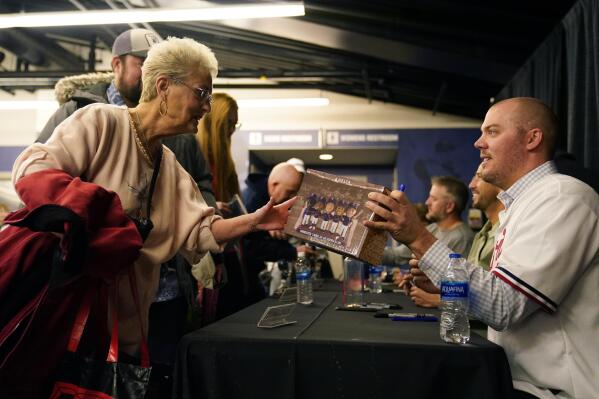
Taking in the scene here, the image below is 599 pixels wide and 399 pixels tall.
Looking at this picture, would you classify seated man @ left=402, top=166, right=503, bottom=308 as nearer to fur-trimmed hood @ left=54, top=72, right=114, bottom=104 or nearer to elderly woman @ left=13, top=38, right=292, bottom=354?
elderly woman @ left=13, top=38, right=292, bottom=354

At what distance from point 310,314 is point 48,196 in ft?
3.64

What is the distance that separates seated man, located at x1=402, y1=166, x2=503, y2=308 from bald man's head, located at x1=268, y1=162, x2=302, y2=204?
3.43 ft

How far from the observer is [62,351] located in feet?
4.08

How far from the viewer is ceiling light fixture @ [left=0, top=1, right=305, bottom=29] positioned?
4.14 metres

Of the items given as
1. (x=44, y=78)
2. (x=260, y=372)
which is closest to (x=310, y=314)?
(x=260, y=372)

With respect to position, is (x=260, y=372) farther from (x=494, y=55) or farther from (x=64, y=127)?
(x=494, y=55)

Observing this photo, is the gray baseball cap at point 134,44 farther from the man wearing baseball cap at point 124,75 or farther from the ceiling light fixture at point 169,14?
the ceiling light fixture at point 169,14

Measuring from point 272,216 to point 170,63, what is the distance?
0.63 m

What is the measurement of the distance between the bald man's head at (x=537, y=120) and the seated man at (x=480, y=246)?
0.27 m

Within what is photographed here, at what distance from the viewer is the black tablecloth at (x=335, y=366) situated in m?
1.35

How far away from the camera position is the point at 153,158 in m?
1.67

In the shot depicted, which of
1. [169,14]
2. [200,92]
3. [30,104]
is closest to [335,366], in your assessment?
[200,92]

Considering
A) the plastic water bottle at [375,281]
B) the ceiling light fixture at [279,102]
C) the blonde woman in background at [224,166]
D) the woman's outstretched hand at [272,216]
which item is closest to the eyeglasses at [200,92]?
the woman's outstretched hand at [272,216]

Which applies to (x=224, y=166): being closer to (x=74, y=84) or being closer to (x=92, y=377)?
(x=74, y=84)
